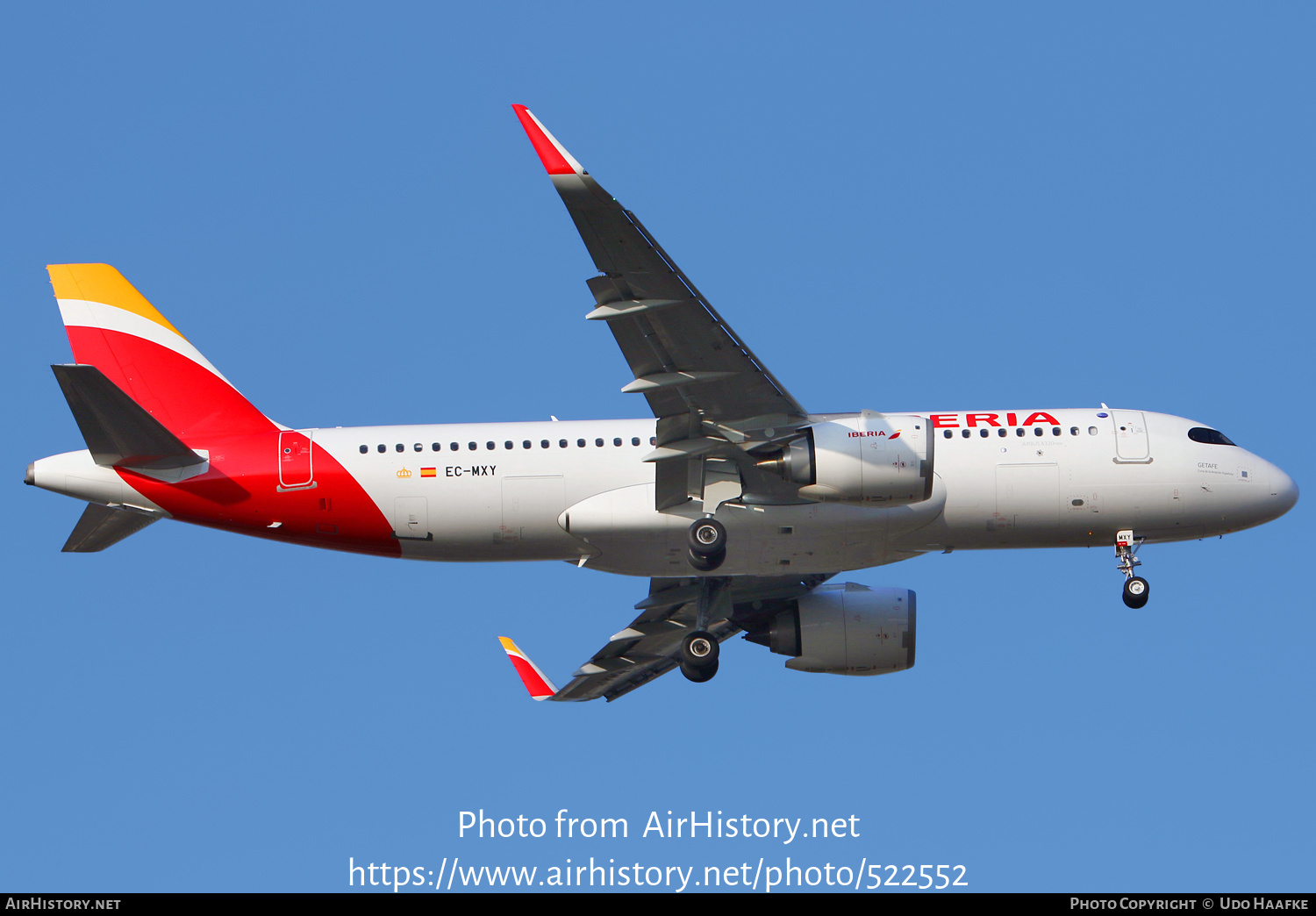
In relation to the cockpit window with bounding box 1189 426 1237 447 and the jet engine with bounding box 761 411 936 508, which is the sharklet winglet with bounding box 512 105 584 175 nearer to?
the jet engine with bounding box 761 411 936 508

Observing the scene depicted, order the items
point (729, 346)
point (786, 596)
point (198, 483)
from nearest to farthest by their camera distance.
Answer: point (729, 346)
point (198, 483)
point (786, 596)

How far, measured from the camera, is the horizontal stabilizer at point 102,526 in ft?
113

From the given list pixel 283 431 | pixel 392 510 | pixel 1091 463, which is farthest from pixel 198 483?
pixel 1091 463

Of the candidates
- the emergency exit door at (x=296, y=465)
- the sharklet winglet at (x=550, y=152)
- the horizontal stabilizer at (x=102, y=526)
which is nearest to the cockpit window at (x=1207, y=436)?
the sharklet winglet at (x=550, y=152)

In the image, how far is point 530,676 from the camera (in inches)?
1630

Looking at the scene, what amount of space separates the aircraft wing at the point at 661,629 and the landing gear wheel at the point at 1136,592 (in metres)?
7.44

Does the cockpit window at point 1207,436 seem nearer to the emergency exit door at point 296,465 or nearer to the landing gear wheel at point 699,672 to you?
the landing gear wheel at point 699,672

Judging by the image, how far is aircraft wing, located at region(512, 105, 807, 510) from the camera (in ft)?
90.7

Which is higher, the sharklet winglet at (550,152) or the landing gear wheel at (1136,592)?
the sharklet winglet at (550,152)

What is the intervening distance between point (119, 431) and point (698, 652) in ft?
46.1

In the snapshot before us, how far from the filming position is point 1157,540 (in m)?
35.7

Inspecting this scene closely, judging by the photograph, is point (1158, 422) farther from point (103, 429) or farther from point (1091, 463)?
point (103, 429)

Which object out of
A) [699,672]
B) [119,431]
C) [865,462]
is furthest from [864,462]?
[119,431]
